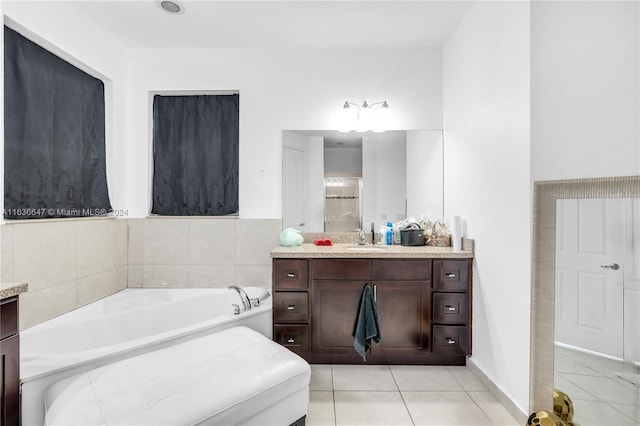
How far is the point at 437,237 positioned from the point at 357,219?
71cm

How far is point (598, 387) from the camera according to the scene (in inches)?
59.0

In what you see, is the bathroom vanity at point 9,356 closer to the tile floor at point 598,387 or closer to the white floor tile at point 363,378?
the white floor tile at point 363,378

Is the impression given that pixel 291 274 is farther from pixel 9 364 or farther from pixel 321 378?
pixel 9 364

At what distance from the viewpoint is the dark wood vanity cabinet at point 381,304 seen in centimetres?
Result: 247

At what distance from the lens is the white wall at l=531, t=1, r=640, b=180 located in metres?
1.59

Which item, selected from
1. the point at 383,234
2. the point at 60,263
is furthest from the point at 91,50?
the point at 383,234

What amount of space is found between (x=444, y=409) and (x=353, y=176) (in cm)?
190

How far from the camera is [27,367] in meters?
1.43

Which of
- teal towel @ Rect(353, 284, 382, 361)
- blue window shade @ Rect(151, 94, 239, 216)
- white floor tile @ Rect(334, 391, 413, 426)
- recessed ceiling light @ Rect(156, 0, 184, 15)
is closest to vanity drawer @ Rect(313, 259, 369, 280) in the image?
teal towel @ Rect(353, 284, 382, 361)

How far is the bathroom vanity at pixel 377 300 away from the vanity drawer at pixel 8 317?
4.77 ft

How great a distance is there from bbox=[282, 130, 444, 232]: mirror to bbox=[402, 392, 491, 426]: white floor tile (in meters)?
1.40

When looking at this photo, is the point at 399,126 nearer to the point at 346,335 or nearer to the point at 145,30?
the point at 346,335

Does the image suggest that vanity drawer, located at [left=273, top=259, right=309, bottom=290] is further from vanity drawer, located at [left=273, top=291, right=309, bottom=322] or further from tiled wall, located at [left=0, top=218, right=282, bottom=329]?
tiled wall, located at [left=0, top=218, right=282, bottom=329]

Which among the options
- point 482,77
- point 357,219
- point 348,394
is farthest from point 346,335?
point 482,77
